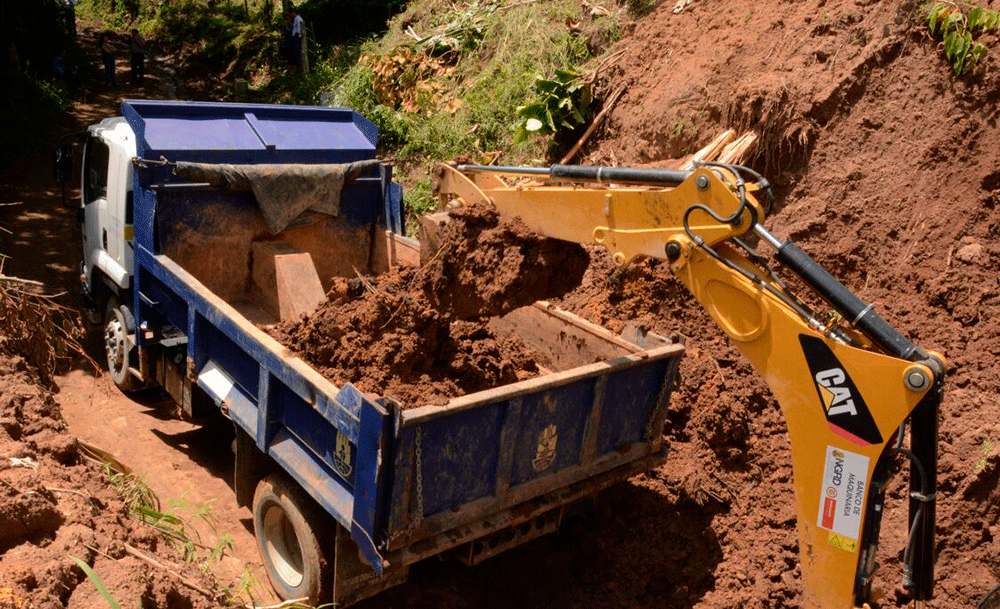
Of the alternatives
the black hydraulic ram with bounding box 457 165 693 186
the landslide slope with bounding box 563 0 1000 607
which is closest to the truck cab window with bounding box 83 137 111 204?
the black hydraulic ram with bounding box 457 165 693 186

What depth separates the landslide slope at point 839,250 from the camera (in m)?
5.12

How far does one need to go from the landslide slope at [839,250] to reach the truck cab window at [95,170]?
4.18m

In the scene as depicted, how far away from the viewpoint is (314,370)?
448 centimetres

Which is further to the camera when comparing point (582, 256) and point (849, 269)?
point (849, 269)

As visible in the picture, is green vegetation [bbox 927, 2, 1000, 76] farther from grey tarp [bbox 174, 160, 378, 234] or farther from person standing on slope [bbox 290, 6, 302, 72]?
person standing on slope [bbox 290, 6, 302, 72]

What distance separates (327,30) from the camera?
1950 cm

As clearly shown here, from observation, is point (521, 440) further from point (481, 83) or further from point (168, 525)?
point (481, 83)

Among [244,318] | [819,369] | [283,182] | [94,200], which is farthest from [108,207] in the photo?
[819,369]

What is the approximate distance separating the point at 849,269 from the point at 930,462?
3.07 meters

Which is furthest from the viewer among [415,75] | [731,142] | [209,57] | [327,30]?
[209,57]

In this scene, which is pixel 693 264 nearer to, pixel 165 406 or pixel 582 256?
pixel 582 256

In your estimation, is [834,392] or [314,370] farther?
[314,370]

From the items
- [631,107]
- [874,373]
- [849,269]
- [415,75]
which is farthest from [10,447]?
[415,75]

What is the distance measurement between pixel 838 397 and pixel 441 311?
240 cm
